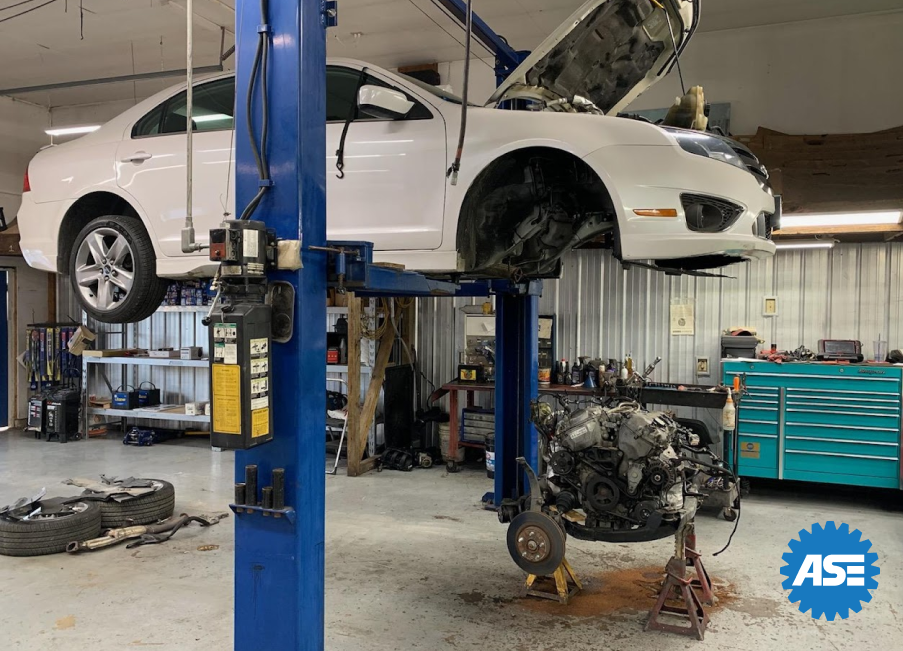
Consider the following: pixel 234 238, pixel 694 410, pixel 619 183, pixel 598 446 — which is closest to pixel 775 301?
pixel 694 410

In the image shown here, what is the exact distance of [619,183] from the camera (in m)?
2.79

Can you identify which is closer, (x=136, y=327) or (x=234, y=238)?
(x=234, y=238)

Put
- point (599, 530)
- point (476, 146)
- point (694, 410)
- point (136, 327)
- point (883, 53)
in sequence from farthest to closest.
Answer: point (136, 327), point (694, 410), point (883, 53), point (599, 530), point (476, 146)

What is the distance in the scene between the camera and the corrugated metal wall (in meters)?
5.70

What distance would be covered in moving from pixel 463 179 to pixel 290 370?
144cm

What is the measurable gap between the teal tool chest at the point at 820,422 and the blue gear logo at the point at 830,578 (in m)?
1.25

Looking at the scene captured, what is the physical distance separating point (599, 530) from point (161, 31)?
6088 millimetres

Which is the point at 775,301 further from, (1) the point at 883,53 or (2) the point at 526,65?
(2) the point at 526,65

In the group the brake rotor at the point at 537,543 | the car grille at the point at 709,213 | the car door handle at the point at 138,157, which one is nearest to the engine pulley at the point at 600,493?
the brake rotor at the point at 537,543

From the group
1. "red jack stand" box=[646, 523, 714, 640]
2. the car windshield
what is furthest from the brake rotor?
the car windshield

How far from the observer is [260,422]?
1.80 metres

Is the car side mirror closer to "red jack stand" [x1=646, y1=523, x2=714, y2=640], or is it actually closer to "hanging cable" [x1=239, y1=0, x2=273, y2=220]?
"hanging cable" [x1=239, y1=0, x2=273, y2=220]

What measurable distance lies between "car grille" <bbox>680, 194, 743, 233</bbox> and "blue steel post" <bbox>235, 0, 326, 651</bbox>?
1.64 m

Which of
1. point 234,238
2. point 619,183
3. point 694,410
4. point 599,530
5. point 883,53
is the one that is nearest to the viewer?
point 234,238
